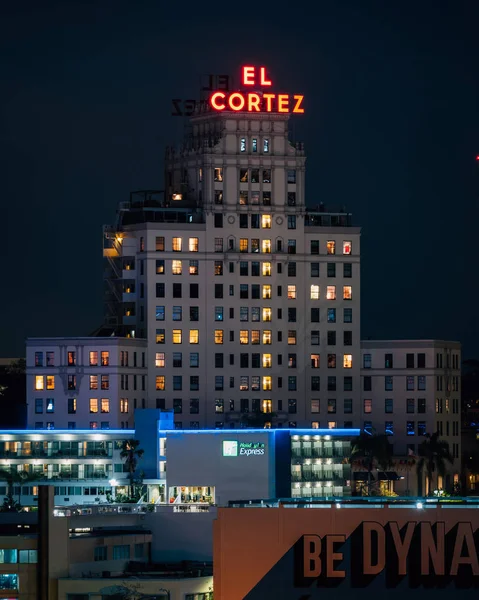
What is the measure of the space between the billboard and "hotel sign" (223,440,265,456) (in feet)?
333

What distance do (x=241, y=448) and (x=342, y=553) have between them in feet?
338

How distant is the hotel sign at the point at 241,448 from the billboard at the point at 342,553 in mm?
101579

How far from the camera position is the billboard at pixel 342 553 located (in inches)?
3770

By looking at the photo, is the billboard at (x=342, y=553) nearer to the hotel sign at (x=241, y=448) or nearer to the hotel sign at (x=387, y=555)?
the hotel sign at (x=387, y=555)

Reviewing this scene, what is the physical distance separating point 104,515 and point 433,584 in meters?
54.9

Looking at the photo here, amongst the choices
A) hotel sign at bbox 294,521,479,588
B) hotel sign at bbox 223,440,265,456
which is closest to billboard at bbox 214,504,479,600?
hotel sign at bbox 294,521,479,588

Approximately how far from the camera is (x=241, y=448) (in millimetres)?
198625

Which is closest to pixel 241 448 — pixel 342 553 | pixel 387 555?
pixel 342 553

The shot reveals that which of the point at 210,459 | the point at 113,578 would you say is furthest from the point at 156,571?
the point at 210,459

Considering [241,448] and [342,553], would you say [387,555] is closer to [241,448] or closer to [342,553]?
[342,553]

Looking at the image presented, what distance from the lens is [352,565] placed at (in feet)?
315

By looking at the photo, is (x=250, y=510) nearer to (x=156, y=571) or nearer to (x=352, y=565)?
(x=352, y=565)

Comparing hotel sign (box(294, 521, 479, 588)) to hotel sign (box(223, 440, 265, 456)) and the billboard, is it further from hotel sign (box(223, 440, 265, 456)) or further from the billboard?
hotel sign (box(223, 440, 265, 456))

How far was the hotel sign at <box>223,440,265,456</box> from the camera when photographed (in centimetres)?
19775
